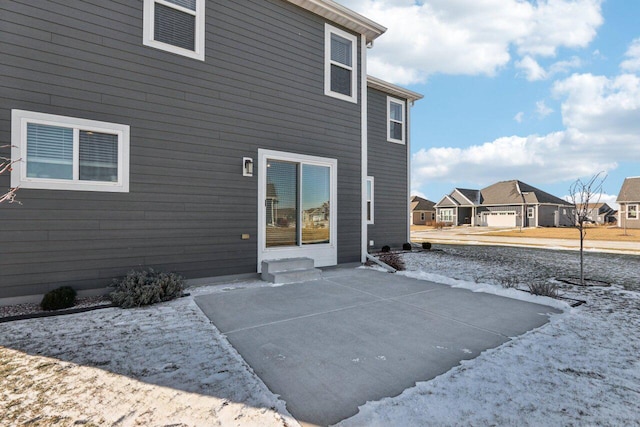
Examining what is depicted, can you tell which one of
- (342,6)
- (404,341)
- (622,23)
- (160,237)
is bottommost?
(404,341)

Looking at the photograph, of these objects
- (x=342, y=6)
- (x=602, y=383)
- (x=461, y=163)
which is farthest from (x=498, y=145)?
(x=602, y=383)

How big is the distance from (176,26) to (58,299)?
4.58 metres

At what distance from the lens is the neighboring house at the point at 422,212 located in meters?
39.9

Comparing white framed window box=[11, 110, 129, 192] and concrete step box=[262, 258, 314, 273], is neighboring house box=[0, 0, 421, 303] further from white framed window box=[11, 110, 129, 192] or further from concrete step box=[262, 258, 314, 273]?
concrete step box=[262, 258, 314, 273]

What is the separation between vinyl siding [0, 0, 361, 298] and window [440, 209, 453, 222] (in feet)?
112

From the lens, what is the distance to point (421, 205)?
40719 millimetres

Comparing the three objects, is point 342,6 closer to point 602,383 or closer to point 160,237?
point 160,237

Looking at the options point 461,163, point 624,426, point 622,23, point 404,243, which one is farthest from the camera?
point 461,163

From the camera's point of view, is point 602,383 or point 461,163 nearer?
point 602,383

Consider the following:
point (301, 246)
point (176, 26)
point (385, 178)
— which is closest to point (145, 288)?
point (301, 246)

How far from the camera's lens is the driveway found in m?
2.14

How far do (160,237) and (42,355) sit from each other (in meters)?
2.42

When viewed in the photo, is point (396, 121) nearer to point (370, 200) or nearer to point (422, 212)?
point (370, 200)

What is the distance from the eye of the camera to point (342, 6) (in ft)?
21.4
